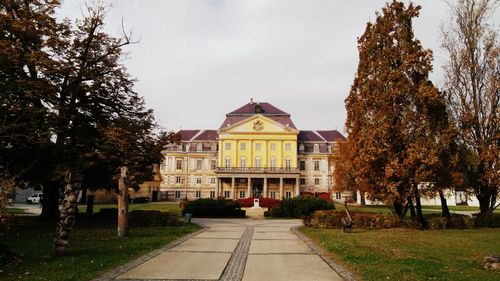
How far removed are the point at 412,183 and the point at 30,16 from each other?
20.9m

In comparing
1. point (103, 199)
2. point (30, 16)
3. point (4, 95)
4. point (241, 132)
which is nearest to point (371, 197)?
point (4, 95)

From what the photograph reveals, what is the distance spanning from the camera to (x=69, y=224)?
37.1 ft

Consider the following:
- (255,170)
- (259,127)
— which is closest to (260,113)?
(259,127)

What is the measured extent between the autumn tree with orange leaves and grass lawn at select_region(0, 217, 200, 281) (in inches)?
414

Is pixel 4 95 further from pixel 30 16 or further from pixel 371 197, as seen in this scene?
pixel 371 197

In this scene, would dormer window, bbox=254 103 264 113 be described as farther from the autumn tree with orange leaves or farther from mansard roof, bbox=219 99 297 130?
the autumn tree with orange leaves

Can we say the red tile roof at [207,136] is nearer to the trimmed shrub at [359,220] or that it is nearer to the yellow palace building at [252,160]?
Result: the yellow palace building at [252,160]

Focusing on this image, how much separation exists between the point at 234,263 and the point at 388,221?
1339 cm

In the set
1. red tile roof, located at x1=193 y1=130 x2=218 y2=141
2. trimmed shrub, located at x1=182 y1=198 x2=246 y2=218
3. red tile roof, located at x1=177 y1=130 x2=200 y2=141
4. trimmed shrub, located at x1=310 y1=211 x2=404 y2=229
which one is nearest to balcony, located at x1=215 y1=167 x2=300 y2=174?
red tile roof, located at x1=193 y1=130 x2=218 y2=141

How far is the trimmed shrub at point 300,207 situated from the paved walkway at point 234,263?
1552cm

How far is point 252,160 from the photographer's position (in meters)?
70.6

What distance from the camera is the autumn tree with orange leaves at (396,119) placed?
68.1 ft

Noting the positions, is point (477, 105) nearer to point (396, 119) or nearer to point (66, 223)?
point (396, 119)

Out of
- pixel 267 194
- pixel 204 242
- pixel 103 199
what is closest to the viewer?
pixel 204 242
